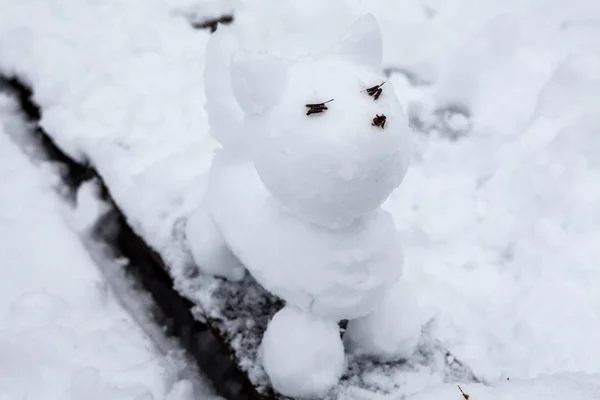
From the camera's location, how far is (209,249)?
1388mm

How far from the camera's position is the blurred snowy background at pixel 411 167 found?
1.49 m

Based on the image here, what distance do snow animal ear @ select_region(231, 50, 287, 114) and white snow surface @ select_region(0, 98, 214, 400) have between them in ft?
2.69

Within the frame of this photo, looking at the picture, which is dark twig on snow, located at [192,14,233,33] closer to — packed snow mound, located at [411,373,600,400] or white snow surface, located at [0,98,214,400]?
white snow surface, located at [0,98,214,400]

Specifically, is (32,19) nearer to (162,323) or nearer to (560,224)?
(162,323)

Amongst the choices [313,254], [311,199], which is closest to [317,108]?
[311,199]

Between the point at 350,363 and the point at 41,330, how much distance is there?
80 centimetres

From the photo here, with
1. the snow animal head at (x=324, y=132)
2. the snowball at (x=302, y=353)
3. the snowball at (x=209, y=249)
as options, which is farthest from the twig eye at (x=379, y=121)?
the snowball at (x=209, y=249)

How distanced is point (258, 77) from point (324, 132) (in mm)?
165

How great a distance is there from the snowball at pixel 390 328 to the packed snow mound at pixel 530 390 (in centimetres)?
31

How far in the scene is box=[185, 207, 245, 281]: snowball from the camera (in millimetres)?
1380

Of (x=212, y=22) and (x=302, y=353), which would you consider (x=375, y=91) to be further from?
(x=212, y=22)

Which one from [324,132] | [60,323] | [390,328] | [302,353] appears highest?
[324,132]

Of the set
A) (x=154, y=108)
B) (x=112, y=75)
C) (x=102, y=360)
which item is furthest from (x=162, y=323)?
(x=112, y=75)

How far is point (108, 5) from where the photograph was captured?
2.32 m
